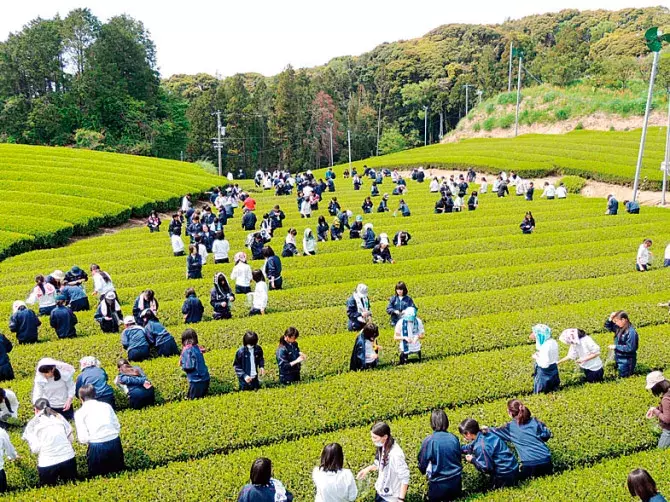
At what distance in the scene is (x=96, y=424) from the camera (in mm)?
8664

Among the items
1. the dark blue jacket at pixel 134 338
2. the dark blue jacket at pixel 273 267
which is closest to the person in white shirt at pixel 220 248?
the dark blue jacket at pixel 273 267

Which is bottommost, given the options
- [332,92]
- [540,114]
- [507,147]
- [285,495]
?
[285,495]

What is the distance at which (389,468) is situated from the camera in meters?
7.54

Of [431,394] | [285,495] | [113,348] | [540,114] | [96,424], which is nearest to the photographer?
[285,495]

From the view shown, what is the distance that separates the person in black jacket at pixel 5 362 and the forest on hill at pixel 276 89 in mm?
56615

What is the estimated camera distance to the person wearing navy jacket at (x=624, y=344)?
11.7 m

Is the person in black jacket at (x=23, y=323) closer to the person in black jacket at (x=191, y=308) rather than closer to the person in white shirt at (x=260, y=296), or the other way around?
the person in black jacket at (x=191, y=308)

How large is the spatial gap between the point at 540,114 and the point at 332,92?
43225 mm

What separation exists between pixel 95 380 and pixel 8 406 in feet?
5.64

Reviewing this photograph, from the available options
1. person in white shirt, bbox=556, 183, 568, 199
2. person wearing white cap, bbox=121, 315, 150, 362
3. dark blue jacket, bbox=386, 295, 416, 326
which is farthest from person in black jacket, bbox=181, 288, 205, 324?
person in white shirt, bbox=556, 183, 568, 199

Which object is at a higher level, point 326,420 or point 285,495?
point 285,495

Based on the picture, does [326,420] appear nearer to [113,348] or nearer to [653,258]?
[113,348]

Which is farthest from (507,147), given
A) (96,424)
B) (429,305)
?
(96,424)

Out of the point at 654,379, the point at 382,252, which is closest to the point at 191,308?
the point at 382,252
